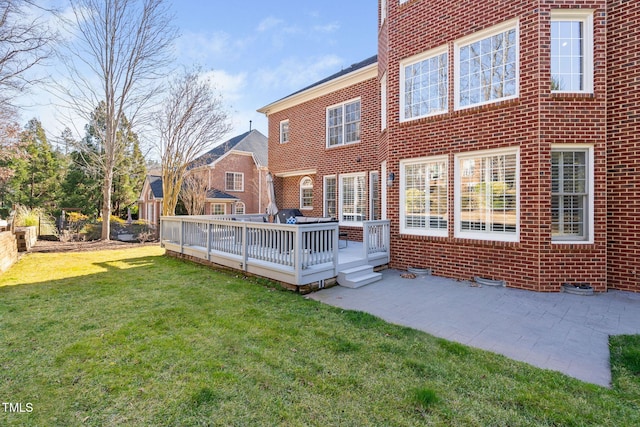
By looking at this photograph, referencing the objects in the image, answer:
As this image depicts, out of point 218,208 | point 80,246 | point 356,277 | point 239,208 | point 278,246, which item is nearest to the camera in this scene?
point 278,246

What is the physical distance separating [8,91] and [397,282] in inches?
499

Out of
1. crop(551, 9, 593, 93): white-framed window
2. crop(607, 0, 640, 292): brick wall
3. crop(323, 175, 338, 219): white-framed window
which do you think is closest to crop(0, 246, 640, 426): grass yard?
crop(607, 0, 640, 292): brick wall

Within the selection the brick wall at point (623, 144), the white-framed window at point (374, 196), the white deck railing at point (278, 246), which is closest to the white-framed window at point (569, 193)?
the brick wall at point (623, 144)

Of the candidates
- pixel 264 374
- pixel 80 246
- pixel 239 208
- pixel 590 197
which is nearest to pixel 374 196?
pixel 590 197

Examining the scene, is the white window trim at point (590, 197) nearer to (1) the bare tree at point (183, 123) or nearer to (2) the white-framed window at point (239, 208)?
(1) the bare tree at point (183, 123)

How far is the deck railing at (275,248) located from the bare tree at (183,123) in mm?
7394

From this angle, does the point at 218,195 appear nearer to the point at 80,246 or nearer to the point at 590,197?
the point at 80,246

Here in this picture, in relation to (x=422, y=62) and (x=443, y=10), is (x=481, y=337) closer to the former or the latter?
(x=422, y=62)

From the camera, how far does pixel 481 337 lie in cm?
400

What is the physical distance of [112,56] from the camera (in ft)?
45.8

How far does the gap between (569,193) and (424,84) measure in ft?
13.8

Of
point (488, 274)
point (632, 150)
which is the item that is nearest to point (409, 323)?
point (488, 274)

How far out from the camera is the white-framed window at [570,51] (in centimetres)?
621

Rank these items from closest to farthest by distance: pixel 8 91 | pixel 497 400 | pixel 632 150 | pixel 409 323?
pixel 497 400 < pixel 409 323 < pixel 632 150 < pixel 8 91
